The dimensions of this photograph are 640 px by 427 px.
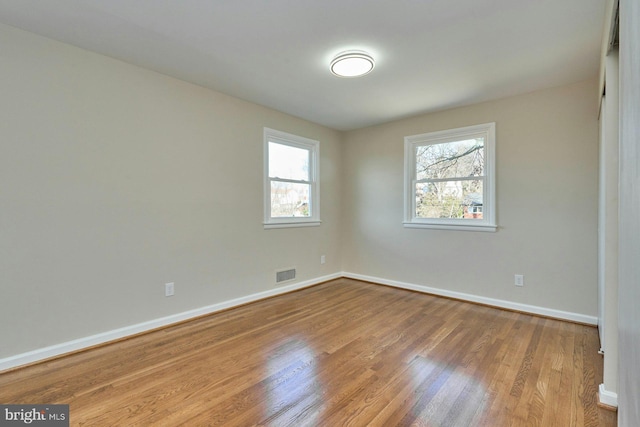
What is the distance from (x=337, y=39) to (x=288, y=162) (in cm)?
209

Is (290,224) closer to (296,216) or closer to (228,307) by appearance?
(296,216)

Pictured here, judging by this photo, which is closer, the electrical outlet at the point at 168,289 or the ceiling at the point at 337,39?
the ceiling at the point at 337,39

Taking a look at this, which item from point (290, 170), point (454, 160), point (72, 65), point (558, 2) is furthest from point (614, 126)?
point (72, 65)

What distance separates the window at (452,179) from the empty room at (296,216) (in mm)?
27

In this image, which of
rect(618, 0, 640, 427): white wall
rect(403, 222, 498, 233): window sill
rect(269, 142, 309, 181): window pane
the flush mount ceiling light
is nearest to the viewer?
rect(618, 0, 640, 427): white wall

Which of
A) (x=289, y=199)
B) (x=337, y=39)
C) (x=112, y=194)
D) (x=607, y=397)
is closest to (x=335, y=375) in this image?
(x=607, y=397)

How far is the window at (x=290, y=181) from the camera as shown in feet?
12.8

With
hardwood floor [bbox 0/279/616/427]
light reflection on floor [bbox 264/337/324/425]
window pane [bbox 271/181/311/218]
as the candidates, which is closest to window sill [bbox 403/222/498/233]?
hardwood floor [bbox 0/279/616/427]

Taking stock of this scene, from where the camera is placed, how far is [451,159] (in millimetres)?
3912

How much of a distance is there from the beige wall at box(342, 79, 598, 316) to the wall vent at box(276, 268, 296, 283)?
56.8 inches

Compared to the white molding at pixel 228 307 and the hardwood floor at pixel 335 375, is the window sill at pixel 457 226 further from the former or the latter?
the hardwood floor at pixel 335 375

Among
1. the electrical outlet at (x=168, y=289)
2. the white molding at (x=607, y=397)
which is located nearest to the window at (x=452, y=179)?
the white molding at (x=607, y=397)

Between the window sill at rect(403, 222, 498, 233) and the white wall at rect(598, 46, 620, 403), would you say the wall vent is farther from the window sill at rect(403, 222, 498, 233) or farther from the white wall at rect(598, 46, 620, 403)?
the white wall at rect(598, 46, 620, 403)

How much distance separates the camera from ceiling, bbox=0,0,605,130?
1.94m
